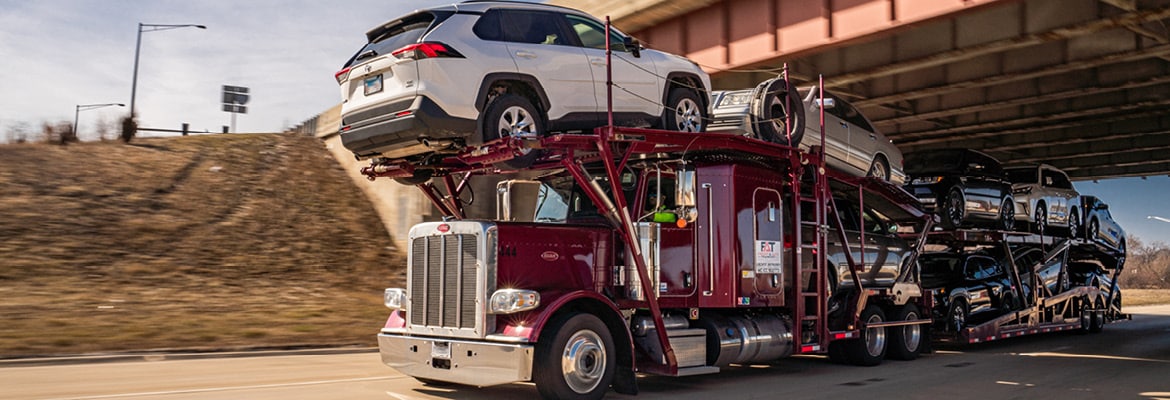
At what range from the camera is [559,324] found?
26.0 feet

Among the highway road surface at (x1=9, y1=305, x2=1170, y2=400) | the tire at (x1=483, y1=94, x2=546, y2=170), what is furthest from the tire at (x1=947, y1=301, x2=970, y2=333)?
the tire at (x1=483, y1=94, x2=546, y2=170)

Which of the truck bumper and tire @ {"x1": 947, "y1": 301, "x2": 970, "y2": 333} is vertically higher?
tire @ {"x1": 947, "y1": 301, "x2": 970, "y2": 333}

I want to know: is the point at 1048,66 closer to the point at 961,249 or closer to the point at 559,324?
the point at 961,249

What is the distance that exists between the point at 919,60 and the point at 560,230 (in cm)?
1285

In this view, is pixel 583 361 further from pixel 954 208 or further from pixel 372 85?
pixel 954 208

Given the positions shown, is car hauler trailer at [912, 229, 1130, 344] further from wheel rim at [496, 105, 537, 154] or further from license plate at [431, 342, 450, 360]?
license plate at [431, 342, 450, 360]

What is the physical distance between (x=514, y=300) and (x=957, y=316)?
31.0 ft

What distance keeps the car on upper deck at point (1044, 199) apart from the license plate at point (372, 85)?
12.7 metres

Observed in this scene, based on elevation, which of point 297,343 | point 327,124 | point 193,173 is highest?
point 327,124

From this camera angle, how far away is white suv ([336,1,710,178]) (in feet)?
26.7

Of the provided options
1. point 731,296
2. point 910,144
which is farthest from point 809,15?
point 910,144

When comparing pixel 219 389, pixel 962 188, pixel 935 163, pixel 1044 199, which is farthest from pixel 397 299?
pixel 1044 199

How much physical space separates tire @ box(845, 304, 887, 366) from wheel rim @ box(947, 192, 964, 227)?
3872mm

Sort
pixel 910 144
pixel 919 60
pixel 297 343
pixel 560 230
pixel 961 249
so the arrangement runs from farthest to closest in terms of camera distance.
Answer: pixel 910 144
pixel 919 60
pixel 961 249
pixel 297 343
pixel 560 230
